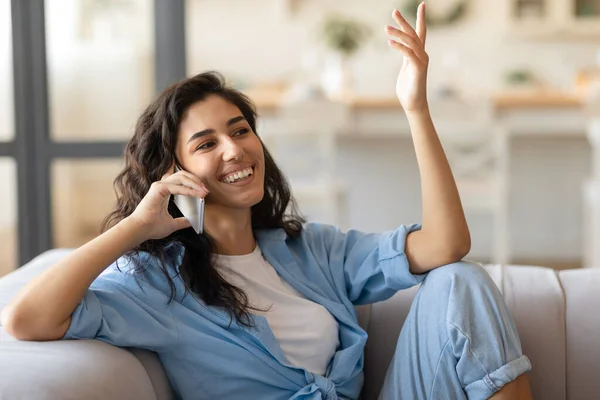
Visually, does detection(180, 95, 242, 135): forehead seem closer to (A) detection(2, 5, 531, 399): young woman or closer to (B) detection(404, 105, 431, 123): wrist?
(A) detection(2, 5, 531, 399): young woman

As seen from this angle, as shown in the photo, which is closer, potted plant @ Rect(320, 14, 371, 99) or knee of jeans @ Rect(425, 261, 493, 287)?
knee of jeans @ Rect(425, 261, 493, 287)

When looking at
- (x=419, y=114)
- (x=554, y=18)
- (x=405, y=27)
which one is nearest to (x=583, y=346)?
(x=419, y=114)

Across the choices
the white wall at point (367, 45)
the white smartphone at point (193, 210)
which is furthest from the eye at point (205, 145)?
the white wall at point (367, 45)

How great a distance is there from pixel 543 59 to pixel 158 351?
5.39m

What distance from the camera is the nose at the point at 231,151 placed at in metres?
1.54

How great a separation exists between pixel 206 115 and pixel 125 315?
0.39 metres

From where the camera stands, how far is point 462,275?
4.97 ft

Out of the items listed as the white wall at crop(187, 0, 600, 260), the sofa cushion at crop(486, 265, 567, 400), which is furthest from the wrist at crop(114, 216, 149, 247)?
the white wall at crop(187, 0, 600, 260)

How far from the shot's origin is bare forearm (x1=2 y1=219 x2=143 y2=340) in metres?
1.33

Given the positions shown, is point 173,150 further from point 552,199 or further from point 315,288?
point 552,199

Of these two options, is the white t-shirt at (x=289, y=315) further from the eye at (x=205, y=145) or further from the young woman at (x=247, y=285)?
the eye at (x=205, y=145)

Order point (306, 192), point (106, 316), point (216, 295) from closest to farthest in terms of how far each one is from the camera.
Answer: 1. point (106, 316)
2. point (216, 295)
3. point (306, 192)

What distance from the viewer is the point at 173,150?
1.60 meters

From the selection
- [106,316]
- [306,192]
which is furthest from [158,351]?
[306,192]
